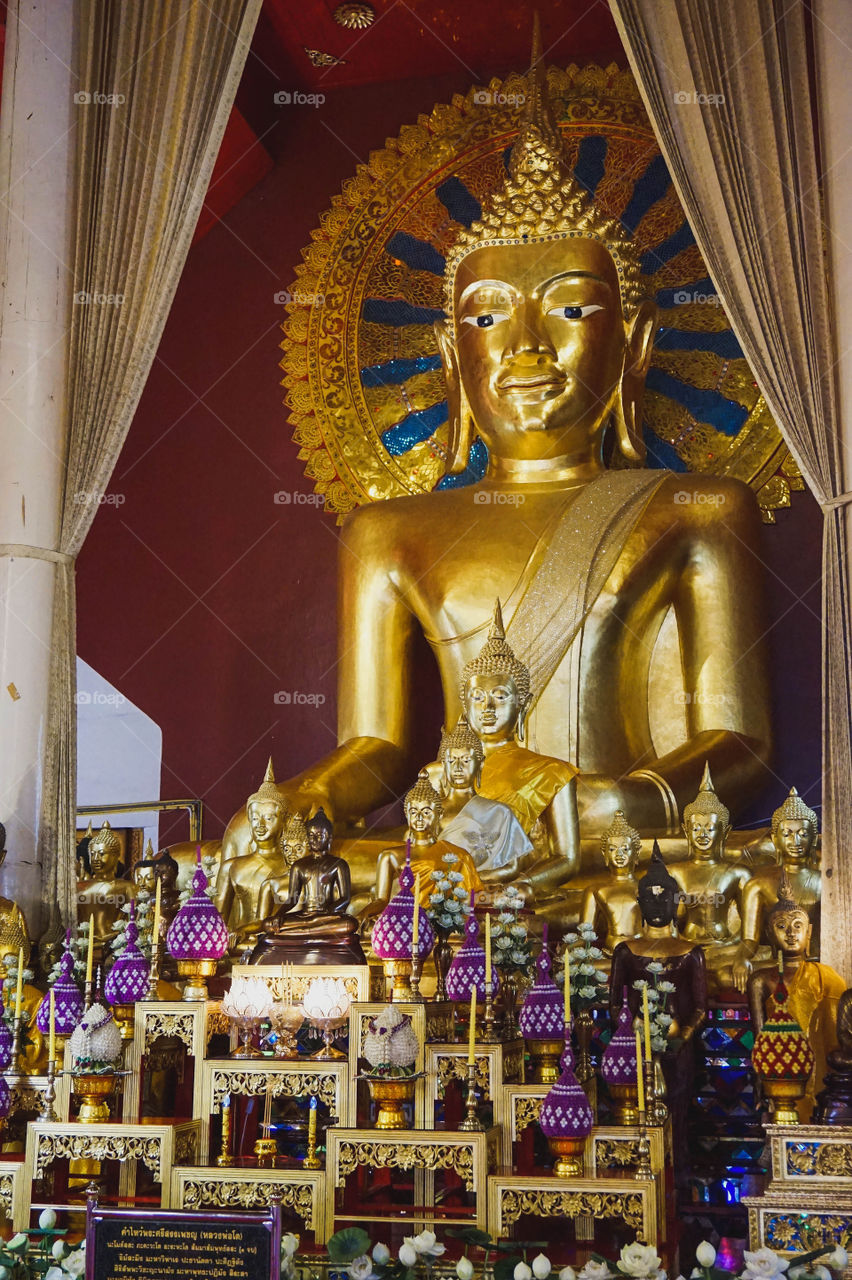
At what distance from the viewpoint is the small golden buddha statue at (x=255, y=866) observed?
16.6ft

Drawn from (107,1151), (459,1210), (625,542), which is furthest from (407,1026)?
(625,542)

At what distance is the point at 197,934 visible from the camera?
3801 mm

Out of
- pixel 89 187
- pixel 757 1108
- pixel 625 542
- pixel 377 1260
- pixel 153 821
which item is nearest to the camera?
pixel 377 1260

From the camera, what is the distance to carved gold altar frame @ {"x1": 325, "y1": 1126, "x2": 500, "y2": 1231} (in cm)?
319

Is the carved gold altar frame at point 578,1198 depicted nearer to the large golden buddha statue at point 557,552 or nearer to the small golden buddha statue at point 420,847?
the small golden buddha statue at point 420,847

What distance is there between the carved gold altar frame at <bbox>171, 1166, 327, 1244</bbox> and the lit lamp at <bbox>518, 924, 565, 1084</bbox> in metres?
0.61

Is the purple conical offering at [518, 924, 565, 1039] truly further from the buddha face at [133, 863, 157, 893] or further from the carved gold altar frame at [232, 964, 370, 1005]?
the buddha face at [133, 863, 157, 893]

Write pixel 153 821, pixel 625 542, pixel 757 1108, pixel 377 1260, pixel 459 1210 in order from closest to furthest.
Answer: pixel 377 1260
pixel 459 1210
pixel 757 1108
pixel 625 542
pixel 153 821

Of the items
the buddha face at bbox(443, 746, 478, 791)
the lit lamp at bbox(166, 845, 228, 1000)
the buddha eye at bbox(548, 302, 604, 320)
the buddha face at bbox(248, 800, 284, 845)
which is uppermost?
the buddha eye at bbox(548, 302, 604, 320)

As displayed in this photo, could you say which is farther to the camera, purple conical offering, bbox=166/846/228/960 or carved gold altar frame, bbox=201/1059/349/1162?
purple conical offering, bbox=166/846/228/960

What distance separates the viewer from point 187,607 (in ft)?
22.7

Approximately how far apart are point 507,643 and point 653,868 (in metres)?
1.58

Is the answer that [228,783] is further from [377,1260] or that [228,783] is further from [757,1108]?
[377,1260]

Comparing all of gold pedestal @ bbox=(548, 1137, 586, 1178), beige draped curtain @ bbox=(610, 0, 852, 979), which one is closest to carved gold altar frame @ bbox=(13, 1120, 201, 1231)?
gold pedestal @ bbox=(548, 1137, 586, 1178)
